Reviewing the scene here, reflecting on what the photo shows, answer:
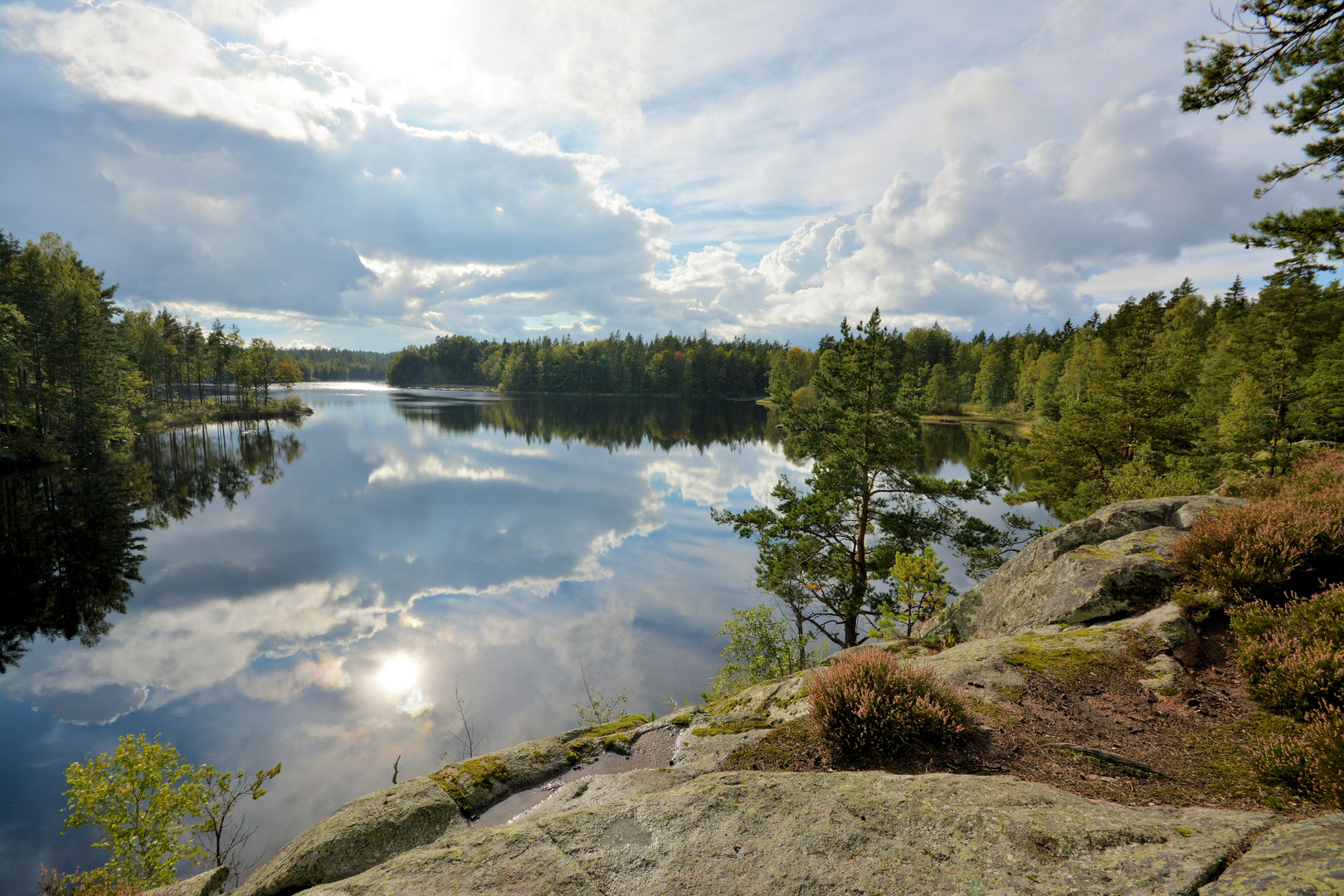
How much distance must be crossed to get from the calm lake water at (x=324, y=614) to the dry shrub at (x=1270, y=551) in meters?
15.5

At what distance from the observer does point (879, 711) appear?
6.03 metres

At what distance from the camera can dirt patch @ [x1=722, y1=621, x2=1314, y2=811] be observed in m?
4.91

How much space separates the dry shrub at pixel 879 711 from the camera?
593 centimetres

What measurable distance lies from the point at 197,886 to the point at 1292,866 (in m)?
9.76

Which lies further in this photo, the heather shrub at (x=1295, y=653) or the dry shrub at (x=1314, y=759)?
the heather shrub at (x=1295, y=653)

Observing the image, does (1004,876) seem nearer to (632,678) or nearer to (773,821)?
(773,821)

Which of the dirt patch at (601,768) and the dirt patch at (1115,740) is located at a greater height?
the dirt patch at (1115,740)

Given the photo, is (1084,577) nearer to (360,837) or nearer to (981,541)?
(981,541)

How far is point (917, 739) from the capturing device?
599 cm

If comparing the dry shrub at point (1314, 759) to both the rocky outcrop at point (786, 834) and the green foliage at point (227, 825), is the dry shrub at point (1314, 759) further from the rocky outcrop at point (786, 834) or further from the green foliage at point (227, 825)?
the green foliage at point (227, 825)

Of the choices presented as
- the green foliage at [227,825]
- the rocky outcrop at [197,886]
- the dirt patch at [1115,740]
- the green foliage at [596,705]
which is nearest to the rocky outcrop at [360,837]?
the rocky outcrop at [197,886]

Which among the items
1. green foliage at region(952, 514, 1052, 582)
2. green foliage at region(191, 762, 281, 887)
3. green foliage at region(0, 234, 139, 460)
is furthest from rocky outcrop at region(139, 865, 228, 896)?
green foliage at region(0, 234, 139, 460)

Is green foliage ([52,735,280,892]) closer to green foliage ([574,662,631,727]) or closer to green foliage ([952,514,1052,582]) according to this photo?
green foliage ([574,662,631,727])

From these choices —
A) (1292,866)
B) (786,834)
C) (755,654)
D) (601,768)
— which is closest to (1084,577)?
(1292,866)
